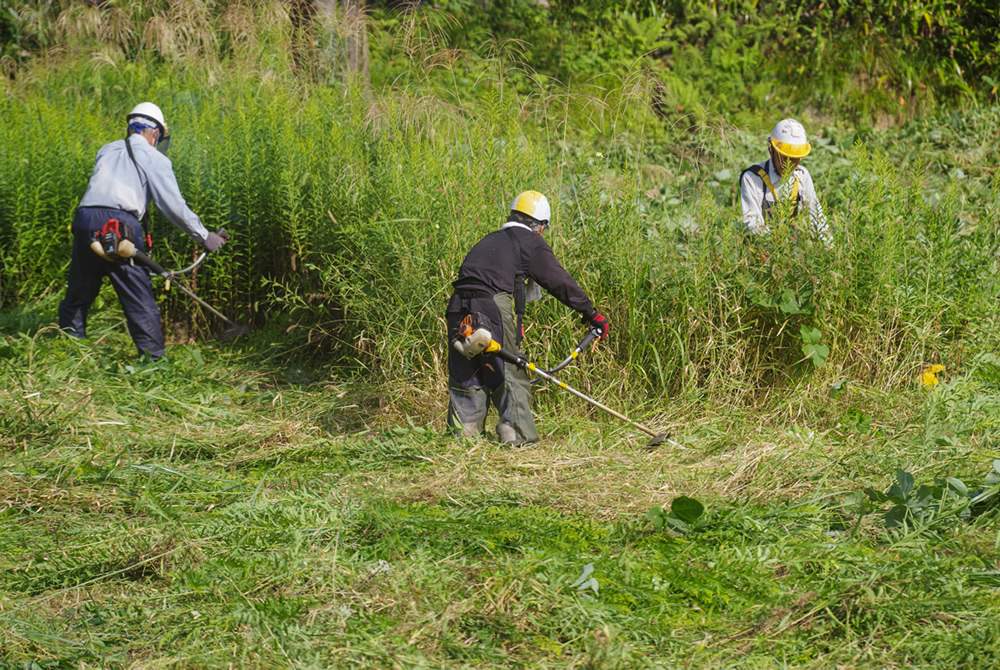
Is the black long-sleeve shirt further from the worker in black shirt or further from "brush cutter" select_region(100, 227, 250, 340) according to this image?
"brush cutter" select_region(100, 227, 250, 340)

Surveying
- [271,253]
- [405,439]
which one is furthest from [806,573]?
[271,253]

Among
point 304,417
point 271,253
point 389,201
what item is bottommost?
point 304,417

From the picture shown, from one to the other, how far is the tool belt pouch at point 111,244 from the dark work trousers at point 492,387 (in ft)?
7.66

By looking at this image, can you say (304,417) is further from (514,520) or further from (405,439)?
(514,520)

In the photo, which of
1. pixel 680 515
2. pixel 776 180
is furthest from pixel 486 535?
pixel 776 180

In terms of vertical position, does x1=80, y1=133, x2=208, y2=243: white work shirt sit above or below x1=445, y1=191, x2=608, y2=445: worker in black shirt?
above

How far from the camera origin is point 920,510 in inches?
143

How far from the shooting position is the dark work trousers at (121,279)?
6.06 metres

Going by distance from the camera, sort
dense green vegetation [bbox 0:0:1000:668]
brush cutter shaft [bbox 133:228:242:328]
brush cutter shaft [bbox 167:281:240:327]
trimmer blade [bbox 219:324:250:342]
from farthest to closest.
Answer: trimmer blade [bbox 219:324:250:342], brush cutter shaft [bbox 167:281:240:327], brush cutter shaft [bbox 133:228:242:328], dense green vegetation [bbox 0:0:1000:668]

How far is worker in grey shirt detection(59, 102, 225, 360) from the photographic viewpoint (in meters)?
6.06

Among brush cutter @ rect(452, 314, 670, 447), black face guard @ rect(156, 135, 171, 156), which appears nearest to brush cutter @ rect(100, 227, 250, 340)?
black face guard @ rect(156, 135, 171, 156)

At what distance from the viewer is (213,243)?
240 inches

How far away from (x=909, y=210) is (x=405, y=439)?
10.1ft

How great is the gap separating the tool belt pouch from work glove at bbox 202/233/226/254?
1.45ft
